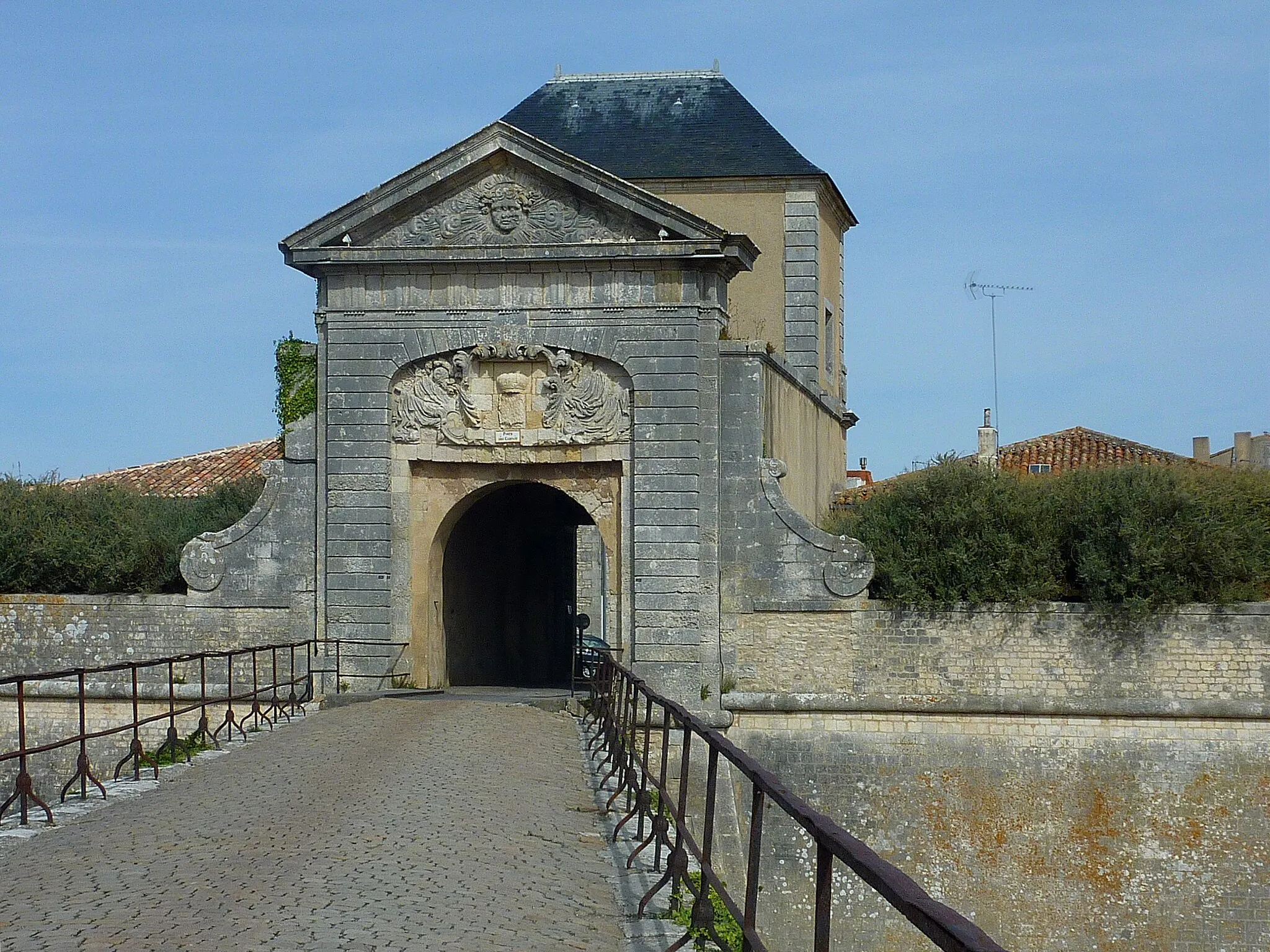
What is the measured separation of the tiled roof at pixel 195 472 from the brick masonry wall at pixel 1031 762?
1021cm

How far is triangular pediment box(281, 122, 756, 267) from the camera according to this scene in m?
14.9

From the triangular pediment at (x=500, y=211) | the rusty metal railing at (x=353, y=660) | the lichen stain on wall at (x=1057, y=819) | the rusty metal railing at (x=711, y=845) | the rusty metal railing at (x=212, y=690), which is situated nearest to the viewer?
the rusty metal railing at (x=711, y=845)

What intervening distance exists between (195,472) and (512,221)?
10290 millimetres

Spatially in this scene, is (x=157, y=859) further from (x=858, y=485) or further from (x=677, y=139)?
(x=858, y=485)

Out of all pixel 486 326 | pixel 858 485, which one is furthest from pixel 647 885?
pixel 858 485

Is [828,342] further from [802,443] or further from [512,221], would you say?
[512,221]

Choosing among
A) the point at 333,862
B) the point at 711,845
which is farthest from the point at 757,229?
the point at 333,862

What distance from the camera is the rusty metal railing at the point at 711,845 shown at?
320 centimetres

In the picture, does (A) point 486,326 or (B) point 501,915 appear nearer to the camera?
(B) point 501,915

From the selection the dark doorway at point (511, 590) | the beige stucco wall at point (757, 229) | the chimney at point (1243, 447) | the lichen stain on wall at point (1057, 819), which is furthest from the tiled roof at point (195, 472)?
the chimney at point (1243, 447)

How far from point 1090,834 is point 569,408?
6.62 m

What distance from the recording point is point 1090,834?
14.6m

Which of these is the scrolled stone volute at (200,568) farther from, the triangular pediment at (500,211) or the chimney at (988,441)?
the chimney at (988,441)

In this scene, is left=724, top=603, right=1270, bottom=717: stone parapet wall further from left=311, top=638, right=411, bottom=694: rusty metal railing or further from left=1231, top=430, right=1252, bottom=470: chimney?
left=1231, top=430, right=1252, bottom=470: chimney
